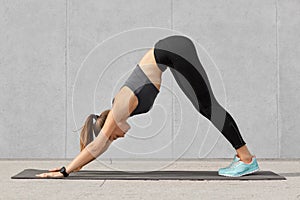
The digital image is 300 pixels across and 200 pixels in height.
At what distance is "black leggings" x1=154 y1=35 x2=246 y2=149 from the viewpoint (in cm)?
371

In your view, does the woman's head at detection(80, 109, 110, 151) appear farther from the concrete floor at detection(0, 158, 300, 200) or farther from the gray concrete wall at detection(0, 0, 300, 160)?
the gray concrete wall at detection(0, 0, 300, 160)

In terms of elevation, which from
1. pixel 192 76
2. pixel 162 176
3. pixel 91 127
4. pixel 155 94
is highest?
pixel 192 76

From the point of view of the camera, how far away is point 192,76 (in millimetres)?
3742

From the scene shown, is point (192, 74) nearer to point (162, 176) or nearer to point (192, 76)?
point (192, 76)

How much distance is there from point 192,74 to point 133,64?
2.20 meters

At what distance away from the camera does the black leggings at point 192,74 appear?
371cm

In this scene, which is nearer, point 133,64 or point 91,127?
point 91,127

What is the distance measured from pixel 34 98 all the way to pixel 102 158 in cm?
90

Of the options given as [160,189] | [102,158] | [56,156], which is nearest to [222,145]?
[102,158]

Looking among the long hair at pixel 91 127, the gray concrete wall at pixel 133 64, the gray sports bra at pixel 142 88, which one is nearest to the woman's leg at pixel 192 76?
the gray sports bra at pixel 142 88

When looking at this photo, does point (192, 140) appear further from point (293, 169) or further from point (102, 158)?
point (293, 169)

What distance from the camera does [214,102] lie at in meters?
3.78

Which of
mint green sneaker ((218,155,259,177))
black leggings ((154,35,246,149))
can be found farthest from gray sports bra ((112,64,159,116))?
mint green sneaker ((218,155,259,177))

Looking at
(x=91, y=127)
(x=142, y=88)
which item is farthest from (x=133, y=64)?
(x=142, y=88)
